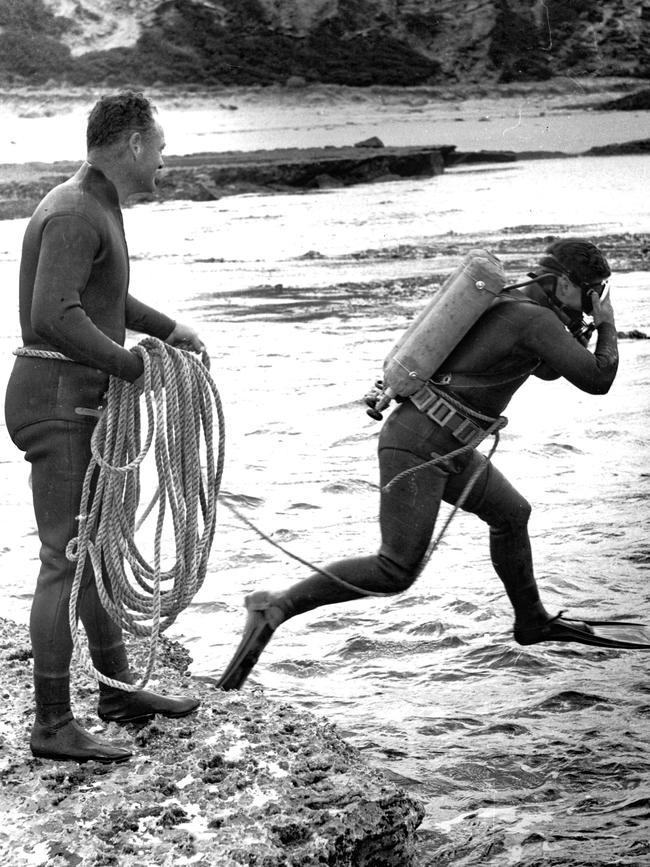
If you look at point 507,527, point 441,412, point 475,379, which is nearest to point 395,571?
point 507,527

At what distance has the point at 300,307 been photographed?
46.8 ft

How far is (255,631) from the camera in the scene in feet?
14.0

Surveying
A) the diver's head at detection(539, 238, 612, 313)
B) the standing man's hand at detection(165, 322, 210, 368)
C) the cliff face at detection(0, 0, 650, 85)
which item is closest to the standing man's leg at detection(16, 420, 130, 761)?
the standing man's hand at detection(165, 322, 210, 368)

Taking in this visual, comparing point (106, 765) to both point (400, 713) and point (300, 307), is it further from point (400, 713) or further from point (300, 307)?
point (300, 307)

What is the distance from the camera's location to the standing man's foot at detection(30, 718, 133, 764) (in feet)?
11.2

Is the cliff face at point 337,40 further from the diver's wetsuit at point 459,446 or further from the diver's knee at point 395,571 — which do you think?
the diver's knee at point 395,571

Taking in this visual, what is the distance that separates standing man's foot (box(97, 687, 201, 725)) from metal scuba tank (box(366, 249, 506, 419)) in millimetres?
1256

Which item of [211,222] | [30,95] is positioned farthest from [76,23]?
[211,222]

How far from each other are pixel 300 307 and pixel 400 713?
1000cm

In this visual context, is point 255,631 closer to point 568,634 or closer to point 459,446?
point 459,446

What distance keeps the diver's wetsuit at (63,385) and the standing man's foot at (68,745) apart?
0.31 feet

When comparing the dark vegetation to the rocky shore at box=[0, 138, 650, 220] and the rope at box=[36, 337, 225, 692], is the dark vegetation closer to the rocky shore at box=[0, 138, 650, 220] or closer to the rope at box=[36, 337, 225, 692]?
the rocky shore at box=[0, 138, 650, 220]

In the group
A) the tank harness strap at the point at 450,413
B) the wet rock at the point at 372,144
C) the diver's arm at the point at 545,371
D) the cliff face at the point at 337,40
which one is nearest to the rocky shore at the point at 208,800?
the tank harness strap at the point at 450,413

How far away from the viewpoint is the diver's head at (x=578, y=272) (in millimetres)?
4137
